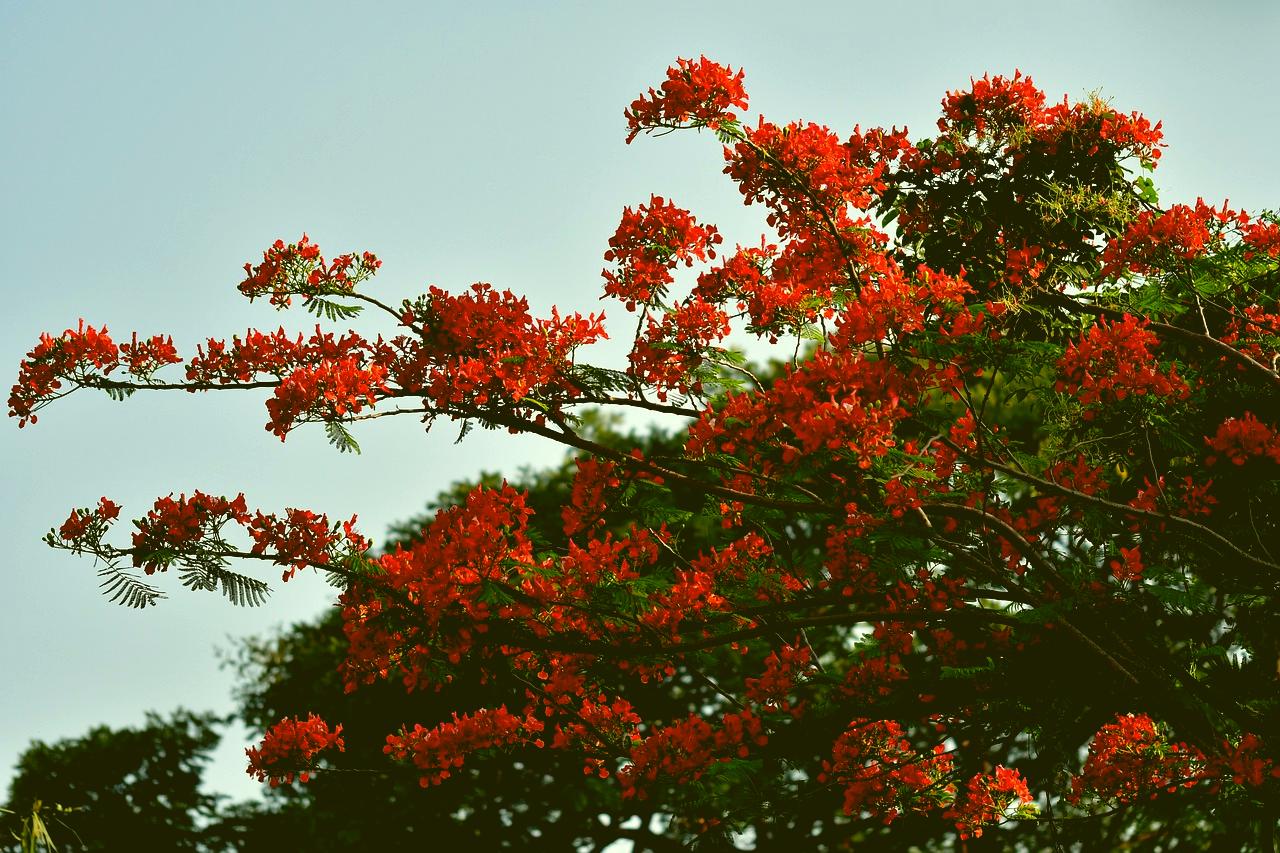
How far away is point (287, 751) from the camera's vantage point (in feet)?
25.2

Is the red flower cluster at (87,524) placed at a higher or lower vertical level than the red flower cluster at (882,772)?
higher

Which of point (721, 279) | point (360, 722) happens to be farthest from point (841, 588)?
point (360, 722)

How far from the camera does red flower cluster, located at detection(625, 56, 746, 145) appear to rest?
247 inches

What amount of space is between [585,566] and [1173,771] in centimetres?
519

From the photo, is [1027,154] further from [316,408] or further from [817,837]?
[817,837]

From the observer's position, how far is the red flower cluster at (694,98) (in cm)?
626

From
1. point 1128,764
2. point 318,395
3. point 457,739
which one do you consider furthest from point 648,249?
point 1128,764

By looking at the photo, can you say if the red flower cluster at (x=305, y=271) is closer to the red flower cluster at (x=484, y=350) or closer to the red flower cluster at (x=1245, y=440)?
the red flower cluster at (x=484, y=350)

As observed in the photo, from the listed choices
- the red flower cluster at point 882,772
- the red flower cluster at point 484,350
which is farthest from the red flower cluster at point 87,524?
the red flower cluster at point 882,772

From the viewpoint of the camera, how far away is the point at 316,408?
5.96 metres

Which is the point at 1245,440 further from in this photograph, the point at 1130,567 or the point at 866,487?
the point at 866,487

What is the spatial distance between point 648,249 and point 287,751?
454 centimetres

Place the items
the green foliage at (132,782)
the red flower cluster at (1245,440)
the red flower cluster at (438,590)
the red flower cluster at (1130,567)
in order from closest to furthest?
the red flower cluster at (438,590) → the red flower cluster at (1245,440) → the red flower cluster at (1130,567) → the green foliage at (132,782)

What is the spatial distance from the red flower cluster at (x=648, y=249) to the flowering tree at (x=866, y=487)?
21mm
